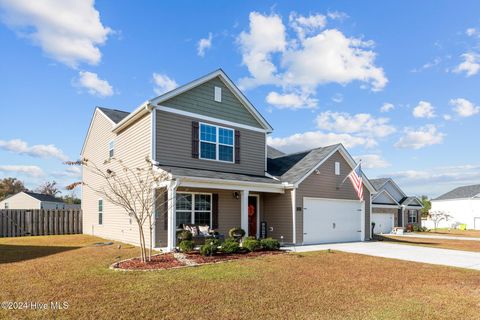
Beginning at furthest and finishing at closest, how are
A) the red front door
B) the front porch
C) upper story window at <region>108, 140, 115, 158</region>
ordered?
upper story window at <region>108, 140, 115, 158</region>
the red front door
the front porch

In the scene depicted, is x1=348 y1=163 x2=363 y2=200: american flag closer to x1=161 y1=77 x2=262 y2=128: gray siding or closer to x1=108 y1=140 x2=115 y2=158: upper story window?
x1=161 y1=77 x2=262 y2=128: gray siding

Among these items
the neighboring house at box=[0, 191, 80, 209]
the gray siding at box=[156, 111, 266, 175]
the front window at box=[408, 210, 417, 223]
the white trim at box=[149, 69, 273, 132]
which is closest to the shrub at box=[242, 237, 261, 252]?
the gray siding at box=[156, 111, 266, 175]

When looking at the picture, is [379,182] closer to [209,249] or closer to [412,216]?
[412,216]

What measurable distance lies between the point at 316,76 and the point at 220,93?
6.16m

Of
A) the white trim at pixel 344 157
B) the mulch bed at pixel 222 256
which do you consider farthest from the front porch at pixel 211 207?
the mulch bed at pixel 222 256

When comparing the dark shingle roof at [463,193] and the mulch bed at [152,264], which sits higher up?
the dark shingle roof at [463,193]

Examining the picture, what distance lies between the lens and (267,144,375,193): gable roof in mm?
16375

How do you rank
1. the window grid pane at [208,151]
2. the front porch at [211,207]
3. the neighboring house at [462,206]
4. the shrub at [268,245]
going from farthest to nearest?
the neighboring house at [462,206]
the window grid pane at [208,151]
the shrub at [268,245]
the front porch at [211,207]

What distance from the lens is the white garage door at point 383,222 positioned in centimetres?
2800

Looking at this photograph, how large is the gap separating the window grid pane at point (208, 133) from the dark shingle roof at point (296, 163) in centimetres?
403

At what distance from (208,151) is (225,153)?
977mm

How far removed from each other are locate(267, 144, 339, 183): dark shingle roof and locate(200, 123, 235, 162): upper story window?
3.05 metres

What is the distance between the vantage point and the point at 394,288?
24.4 ft

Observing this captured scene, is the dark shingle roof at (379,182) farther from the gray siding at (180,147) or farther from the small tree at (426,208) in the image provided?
the gray siding at (180,147)
